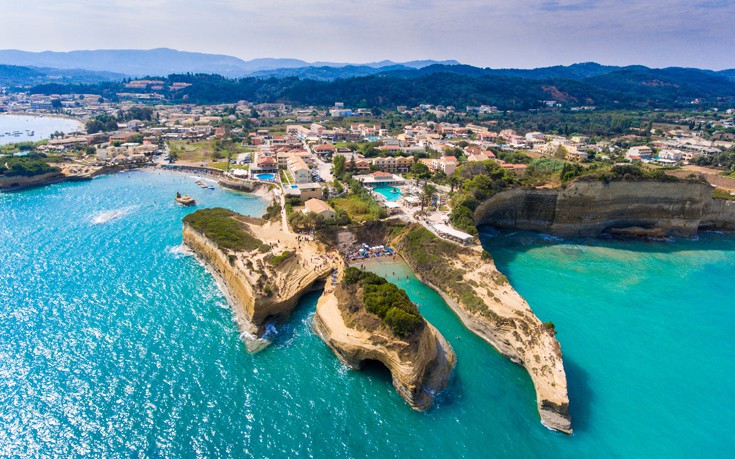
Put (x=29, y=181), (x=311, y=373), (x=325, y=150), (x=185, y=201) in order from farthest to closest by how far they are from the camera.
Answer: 1. (x=325, y=150)
2. (x=29, y=181)
3. (x=185, y=201)
4. (x=311, y=373)

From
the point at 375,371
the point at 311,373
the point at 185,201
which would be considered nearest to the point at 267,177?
the point at 185,201

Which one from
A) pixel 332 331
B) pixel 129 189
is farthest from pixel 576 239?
pixel 129 189

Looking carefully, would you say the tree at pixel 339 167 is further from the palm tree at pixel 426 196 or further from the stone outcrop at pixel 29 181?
the stone outcrop at pixel 29 181

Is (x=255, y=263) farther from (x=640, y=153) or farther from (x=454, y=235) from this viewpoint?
(x=640, y=153)

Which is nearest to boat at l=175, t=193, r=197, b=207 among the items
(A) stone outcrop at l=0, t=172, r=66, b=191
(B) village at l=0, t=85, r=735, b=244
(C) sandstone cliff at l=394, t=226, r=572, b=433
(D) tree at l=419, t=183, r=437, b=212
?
(B) village at l=0, t=85, r=735, b=244

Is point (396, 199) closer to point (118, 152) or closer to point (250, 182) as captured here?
point (250, 182)

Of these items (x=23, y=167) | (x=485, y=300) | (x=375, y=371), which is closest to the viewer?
(x=375, y=371)

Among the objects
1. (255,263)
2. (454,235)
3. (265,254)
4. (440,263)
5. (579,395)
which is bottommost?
(579,395)
